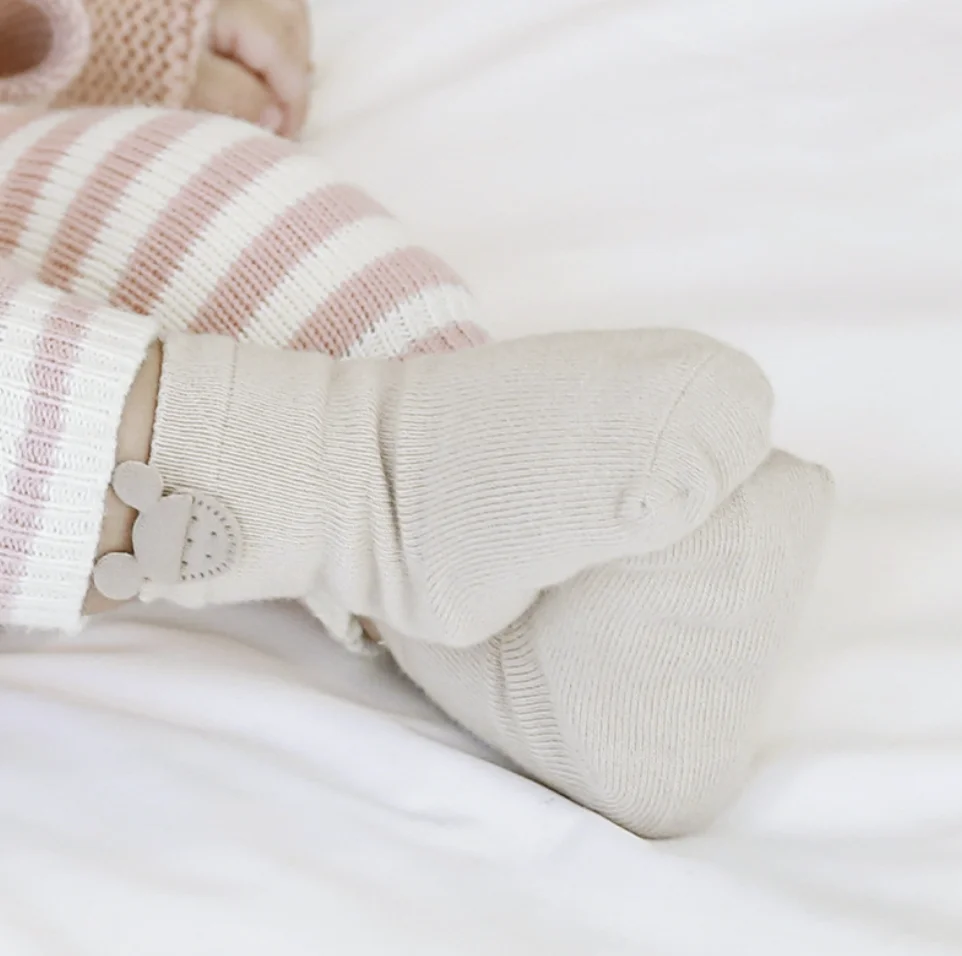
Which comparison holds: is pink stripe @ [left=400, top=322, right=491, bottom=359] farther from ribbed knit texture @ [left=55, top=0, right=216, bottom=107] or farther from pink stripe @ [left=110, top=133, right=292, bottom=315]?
ribbed knit texture @ [left=55, top=0, right=216, bottom=107]

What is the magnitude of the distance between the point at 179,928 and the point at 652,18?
0.66 meters

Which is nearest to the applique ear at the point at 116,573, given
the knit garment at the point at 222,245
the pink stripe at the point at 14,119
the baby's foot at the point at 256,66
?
the knit garment at the point at 222,245

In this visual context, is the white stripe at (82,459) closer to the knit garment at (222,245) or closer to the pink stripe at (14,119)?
the knit garment at (222,245)

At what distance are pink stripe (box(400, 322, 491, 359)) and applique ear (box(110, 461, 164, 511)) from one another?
155 mm

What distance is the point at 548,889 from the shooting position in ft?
1.67

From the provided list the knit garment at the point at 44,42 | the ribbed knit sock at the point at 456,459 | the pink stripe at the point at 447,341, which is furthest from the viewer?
the knit garment at the point at 44,42

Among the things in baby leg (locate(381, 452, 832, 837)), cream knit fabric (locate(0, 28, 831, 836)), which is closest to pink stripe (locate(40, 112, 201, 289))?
cream knit fabric (locate(0, 28, 831, 836))

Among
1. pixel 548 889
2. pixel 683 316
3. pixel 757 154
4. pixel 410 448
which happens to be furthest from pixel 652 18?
pixel 548 889

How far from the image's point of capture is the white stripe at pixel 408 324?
0.60 metres

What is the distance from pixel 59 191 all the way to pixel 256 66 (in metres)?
0.23

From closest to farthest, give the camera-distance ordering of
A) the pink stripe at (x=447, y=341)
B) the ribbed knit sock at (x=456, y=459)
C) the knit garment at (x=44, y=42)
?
1. the ribbed knit sock at (x=456, y=459)
2. the pink stripe at (x=447, y=341)
3. the knit garment at (x=44, y=42)

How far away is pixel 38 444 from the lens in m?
0.48

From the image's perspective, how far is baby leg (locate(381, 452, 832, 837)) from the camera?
1.62ft

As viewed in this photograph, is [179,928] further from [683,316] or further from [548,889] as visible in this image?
[683,316]
